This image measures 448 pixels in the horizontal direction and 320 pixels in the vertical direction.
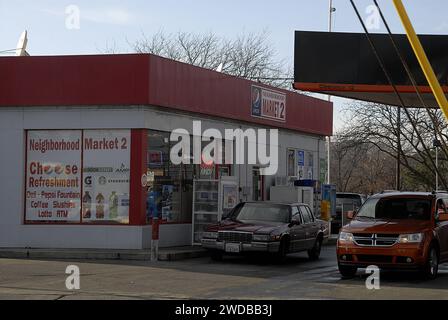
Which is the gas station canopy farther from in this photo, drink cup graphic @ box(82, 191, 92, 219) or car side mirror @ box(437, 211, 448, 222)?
drink cup graphic @ box(82, 191, 92, 219)

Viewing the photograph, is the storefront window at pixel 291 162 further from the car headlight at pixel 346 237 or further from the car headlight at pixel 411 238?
the car headlight at pixel 411 238

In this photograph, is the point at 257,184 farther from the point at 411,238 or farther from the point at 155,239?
the point at 411,238

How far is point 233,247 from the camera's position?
54.5 ft

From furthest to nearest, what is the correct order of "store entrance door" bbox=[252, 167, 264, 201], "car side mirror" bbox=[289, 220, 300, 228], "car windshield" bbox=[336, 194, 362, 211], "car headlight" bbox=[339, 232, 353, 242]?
"car windshield" bbox=[336, 194, 362, 211], "store entrance door" bbox=[252, 167, 264, 201], "car side mirror" bbox=[289, 220, 300, 228], "car headlight" bbox=[339, 232, 353, 242]

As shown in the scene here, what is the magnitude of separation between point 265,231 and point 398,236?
12.6 feet

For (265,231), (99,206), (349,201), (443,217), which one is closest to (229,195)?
(99,206)

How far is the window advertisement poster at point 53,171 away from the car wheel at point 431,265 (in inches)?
374

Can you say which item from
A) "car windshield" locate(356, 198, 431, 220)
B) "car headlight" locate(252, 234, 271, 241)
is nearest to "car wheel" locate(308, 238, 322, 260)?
"car headlight" locate(252, 234, 271, 241)

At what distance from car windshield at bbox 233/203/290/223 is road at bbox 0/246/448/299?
3.69ft

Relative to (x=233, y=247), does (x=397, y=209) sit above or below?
above

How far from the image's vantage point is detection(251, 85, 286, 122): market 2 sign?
23891 millimetres

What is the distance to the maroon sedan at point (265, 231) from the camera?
54.1ft

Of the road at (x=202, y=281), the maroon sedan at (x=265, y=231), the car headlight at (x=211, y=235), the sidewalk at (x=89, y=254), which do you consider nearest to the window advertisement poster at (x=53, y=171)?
the sidewalk at (x=89, y=254)
